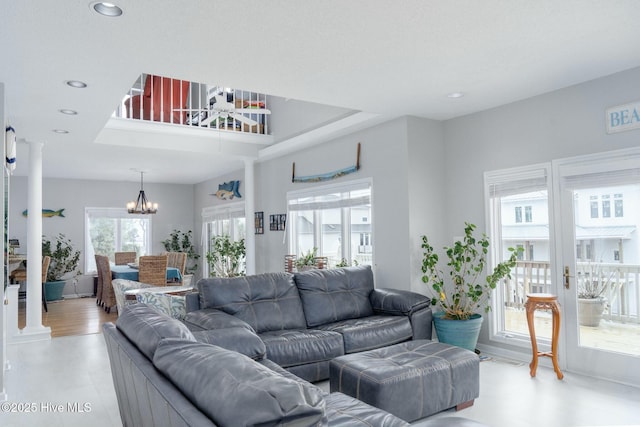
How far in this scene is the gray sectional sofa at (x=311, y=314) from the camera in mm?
3600

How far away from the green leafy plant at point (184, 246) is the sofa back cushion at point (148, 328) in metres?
8.45

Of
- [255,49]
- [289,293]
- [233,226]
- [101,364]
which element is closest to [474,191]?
[289,293]

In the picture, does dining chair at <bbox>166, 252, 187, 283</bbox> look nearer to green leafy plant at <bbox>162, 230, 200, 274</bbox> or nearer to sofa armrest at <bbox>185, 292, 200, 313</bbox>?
green leafy plant at <bbox>162, 230, 200, 274</bbox>

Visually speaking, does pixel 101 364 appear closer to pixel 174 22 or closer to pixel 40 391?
pixel 40 391

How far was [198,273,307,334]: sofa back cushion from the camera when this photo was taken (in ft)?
12.9

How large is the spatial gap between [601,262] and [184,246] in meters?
9.06

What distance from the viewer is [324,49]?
10.4 ft

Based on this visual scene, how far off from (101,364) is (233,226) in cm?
463

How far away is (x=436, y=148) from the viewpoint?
17.1 feet

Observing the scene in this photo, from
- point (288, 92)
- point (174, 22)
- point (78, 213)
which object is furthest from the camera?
point (78, 213)

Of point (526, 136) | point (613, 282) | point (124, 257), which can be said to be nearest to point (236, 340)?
point (613, 282)

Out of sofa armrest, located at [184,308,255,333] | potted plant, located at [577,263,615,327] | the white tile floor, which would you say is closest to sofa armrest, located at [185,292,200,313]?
sofa armrest, located at [184,308,255,333]

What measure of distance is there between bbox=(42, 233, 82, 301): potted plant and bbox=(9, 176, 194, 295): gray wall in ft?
0.46

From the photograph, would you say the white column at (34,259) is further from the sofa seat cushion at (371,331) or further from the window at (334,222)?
the sofa seat cushion at (371,331)
